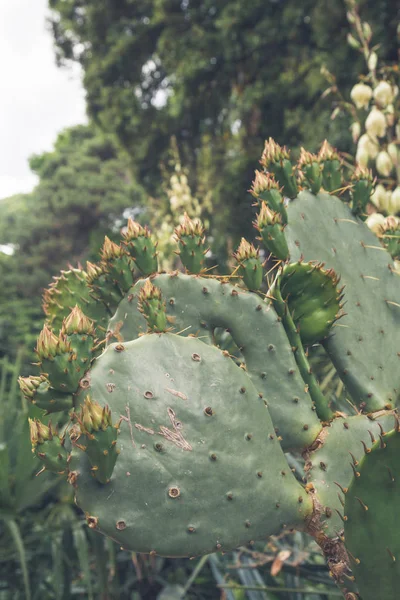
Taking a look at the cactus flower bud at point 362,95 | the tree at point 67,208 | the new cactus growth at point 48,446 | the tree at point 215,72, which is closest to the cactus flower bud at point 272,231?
the new cactus growth at point 48,446

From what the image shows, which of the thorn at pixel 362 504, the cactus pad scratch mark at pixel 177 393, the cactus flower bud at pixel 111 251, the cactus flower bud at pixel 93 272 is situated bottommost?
the thorn at pixel 362 504

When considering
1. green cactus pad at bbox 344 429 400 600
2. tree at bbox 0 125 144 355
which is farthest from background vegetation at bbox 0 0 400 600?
tree at bbox 0 125 144 355

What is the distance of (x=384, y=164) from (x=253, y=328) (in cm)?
149

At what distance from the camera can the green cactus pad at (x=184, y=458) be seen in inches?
32.1

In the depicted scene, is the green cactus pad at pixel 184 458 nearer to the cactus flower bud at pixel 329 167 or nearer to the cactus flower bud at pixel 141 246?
the cactus flower bud at pixel 141 246

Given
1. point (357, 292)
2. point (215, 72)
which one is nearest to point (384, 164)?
point (357, 292)

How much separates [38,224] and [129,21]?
293 inches

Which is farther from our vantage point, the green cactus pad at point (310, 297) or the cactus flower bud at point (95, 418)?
the green cactus pad at point (310, 297)

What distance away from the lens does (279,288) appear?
1031 millimetres

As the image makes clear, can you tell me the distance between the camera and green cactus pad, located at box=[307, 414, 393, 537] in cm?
97

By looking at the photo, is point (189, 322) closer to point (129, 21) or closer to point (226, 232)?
point (226, 232)

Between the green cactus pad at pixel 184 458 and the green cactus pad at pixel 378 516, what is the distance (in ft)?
0.37

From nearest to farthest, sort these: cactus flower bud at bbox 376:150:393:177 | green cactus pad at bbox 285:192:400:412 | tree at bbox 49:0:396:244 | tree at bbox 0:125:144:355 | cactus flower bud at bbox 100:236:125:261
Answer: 1. cactus flower bud at bbox 100:236:125:261
2. green cactus pad at bbox 285:192:400:412
3. cactus flower bud at bbox 376:150:393:177
4. tree at bbox 49:0:396:244
5. tree at bbox 0:125:144:355

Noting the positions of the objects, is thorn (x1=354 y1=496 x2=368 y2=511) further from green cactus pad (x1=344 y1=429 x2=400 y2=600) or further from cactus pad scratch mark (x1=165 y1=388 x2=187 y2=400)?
cactus pad scratch mark (x1=165 y1=388 x2=187 y2=400)
